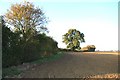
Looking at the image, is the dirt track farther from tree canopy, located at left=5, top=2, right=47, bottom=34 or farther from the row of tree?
tree canopy, located at left=5, top=2, right=47, bottom=34

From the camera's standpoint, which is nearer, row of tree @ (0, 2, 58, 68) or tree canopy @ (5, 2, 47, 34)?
row of tree @ (0, 2, 58, 68)

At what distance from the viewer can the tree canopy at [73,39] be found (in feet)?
256

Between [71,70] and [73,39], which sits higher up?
[73,39]

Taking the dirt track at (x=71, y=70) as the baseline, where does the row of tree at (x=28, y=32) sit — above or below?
above

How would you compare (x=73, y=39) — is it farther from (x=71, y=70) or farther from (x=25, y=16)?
(x=71, y=70)

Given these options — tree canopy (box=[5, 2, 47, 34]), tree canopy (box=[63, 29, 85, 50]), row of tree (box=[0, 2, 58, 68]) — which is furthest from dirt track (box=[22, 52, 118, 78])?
tree canopy (box=[63, 29, 85, 50])

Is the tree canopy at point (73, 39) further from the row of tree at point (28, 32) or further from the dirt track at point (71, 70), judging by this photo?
the dirt track at point (71, 70)

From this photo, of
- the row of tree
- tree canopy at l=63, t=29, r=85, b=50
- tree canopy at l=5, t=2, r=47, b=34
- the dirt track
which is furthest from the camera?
tree canopy at l=63, t=29, r=85, b=50

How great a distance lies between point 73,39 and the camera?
81.2m

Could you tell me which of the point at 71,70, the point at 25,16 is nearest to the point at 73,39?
the point at 25,16

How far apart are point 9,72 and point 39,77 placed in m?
2.55

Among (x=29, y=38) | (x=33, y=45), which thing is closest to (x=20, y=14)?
(x=29, y=38)

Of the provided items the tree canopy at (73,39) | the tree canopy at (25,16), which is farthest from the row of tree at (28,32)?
the tree canopy at (73,39)

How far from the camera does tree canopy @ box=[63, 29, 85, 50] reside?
77.9 meters
